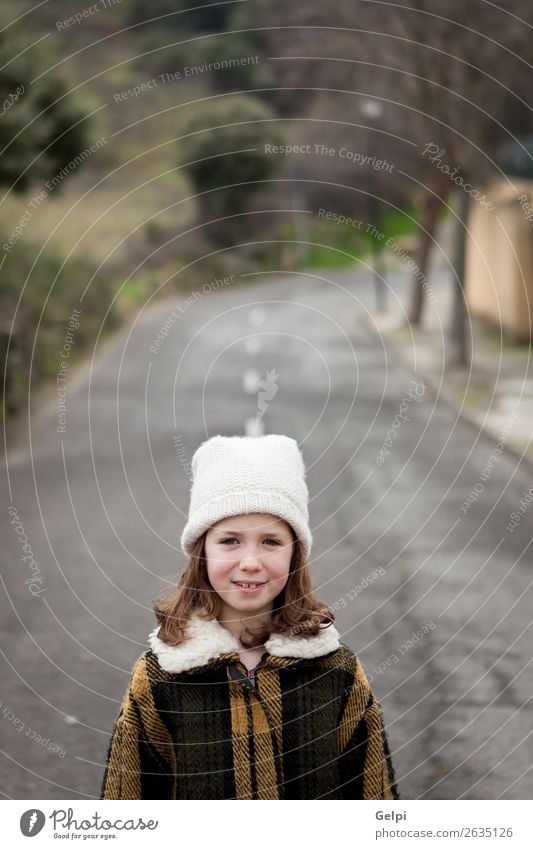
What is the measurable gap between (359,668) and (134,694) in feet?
1.56

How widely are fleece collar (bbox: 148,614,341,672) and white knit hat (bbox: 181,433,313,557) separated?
210 millimetres

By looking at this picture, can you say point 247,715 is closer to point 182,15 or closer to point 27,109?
point 27,109

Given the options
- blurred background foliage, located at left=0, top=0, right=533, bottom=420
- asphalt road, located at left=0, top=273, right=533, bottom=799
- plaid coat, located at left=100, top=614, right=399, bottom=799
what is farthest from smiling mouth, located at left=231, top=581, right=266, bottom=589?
blurred background foliage, located at left=0, top=0, right=533, bottom=420

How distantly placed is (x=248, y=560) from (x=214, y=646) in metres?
0.19

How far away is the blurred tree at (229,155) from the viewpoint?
2369 centimetres

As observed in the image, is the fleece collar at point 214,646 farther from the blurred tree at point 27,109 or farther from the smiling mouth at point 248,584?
the blurred tree at point 27,109

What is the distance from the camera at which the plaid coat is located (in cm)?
212

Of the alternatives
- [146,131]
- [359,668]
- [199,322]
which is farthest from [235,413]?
[146,131]

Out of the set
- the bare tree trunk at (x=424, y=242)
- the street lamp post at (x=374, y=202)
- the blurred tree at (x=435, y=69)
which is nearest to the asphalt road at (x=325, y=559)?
the blurred tree at (x=435, y=69)

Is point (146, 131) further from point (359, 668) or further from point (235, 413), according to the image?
point (359, 668)

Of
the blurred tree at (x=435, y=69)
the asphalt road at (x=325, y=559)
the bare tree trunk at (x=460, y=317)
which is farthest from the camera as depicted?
the bare tree trunk at (x=460, y=317)

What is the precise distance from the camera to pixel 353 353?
16.2m

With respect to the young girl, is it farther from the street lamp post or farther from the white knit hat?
the street lamp post

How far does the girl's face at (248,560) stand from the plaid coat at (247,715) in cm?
8
